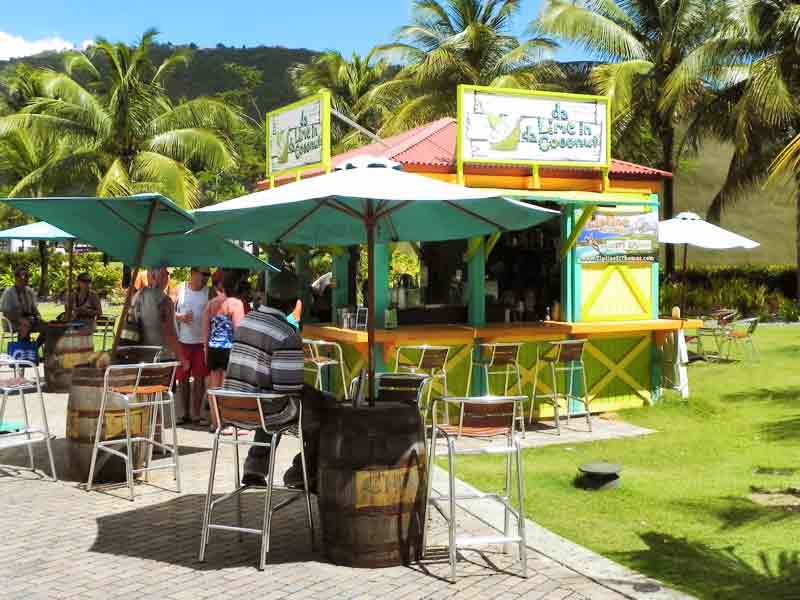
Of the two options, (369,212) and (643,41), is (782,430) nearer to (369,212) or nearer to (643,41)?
(369,212)

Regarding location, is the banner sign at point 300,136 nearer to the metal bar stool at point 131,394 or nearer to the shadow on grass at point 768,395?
the metal bar stool at point 131,394

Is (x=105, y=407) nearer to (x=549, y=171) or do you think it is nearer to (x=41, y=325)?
(x=549, y=171)

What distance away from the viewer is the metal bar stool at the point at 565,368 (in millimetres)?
9789

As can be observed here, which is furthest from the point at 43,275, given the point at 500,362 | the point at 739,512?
the point at 739,512

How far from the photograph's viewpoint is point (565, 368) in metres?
10.7

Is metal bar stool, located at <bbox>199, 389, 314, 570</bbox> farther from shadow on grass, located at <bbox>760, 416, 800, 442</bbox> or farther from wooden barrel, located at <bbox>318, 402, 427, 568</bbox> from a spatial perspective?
shadow on grass, located at <bbox>760, 416, 800, 442</bbox>

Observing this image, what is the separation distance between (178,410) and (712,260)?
85.8 feet

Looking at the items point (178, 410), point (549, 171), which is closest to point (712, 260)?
point (549, 171)

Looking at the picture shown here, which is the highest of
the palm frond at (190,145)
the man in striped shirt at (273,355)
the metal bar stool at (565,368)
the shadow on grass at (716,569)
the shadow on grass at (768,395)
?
the palm frond at (190,145)

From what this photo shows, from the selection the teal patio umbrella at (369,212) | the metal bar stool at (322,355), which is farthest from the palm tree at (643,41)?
the teal patio umbrella at (369,212)

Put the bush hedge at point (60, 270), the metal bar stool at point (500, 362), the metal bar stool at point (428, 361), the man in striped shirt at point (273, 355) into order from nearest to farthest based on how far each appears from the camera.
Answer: the man in striped shirt at point (273, 355) < the metal bar stool at point (428, 361) < the metal bar stool at point (500, 362) < the bush hedge at point (60, 270)

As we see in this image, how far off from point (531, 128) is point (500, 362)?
2.69 meters

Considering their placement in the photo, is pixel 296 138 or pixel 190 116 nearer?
pixel 296 138

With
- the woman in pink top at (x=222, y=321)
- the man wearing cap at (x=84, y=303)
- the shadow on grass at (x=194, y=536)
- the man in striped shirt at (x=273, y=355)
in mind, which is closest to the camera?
the shadow on grass at (x=194, y=536)
